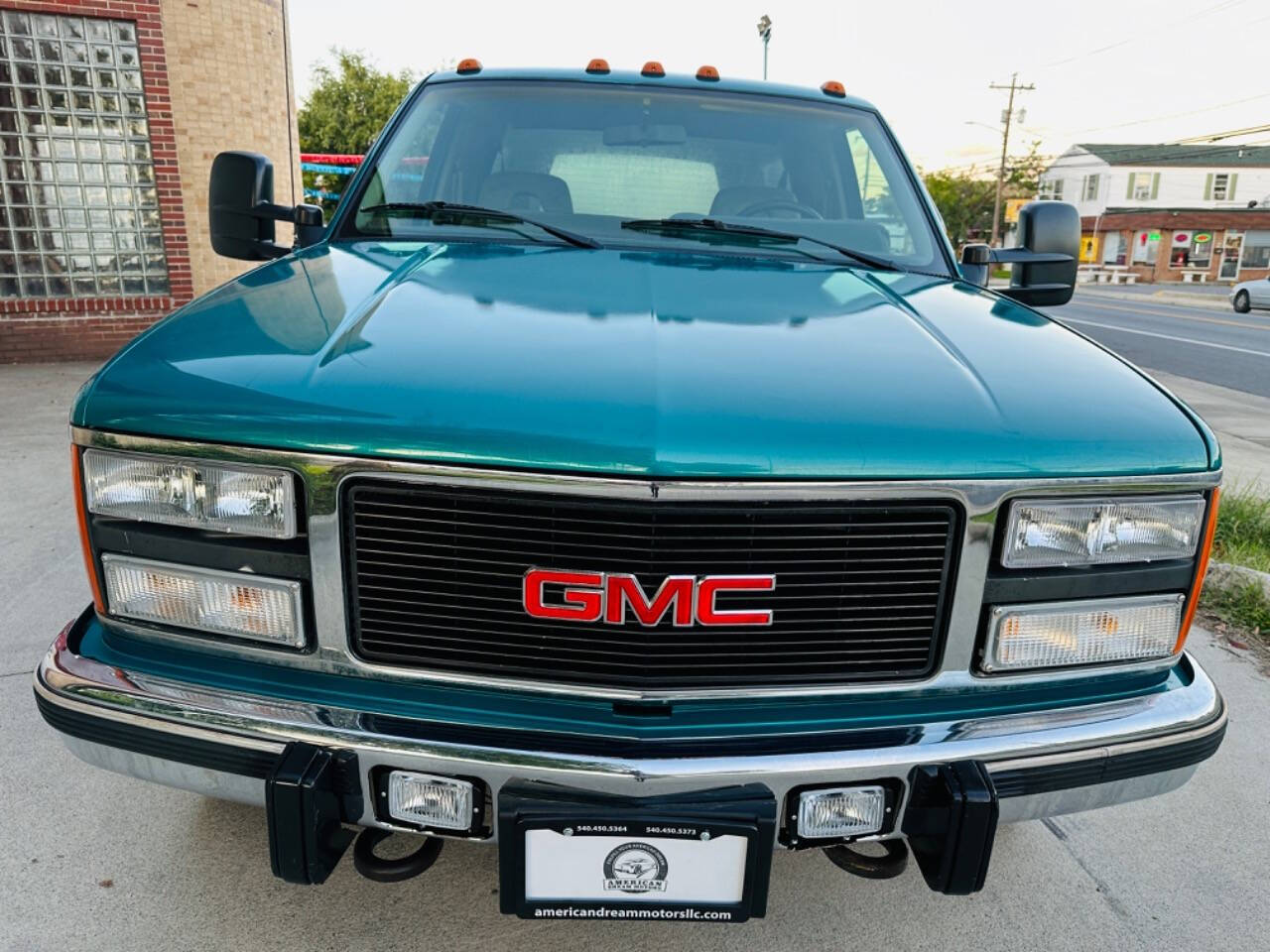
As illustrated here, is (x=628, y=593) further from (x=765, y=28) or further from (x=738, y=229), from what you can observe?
(x=765, y=28)

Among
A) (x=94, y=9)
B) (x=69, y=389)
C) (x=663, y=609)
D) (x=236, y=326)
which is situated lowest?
(x=69, y=389)

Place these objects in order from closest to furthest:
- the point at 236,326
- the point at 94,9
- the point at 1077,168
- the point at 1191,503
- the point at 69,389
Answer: the point at 1191,503 < the point at 236,326 < the point at 69,389 < the point at 94,9 < the point at 1077,168

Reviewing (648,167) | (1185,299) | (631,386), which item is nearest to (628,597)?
(631,386)

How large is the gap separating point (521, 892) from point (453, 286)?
46.8 inches

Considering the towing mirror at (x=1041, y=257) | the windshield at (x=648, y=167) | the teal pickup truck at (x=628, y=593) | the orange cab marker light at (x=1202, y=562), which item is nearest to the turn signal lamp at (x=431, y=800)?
the teal pickup truck at (x=628, y=593)

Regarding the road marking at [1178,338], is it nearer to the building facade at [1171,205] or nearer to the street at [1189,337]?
the street at [1189,337]

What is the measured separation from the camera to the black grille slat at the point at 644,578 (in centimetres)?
144

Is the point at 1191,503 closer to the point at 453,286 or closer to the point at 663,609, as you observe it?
the point at 663,609

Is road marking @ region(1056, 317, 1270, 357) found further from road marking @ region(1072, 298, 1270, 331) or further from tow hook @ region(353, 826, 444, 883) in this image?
tow hook @ region(353, 826, 444, 883)

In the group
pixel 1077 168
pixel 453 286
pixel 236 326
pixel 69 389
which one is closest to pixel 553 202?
pixel 453 286

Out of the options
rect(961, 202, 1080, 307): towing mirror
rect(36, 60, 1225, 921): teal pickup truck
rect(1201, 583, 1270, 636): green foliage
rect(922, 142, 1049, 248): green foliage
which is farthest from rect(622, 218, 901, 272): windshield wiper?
rect(922, 142, 1049, 248): green foliage

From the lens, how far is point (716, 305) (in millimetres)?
1912

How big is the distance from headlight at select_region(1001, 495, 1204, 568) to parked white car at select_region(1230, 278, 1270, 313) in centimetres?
2800

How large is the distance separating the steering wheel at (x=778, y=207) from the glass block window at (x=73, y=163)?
24.6 ft
